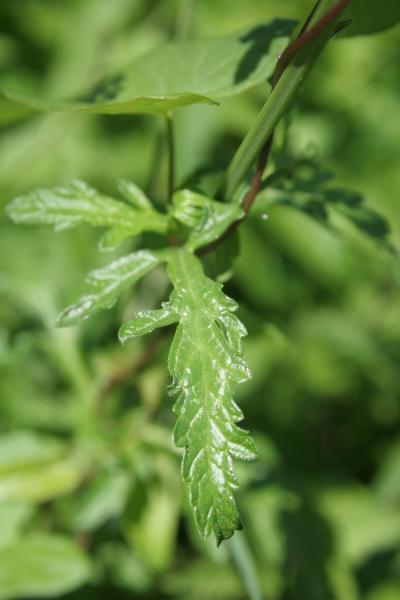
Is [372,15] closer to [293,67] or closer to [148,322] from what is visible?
[293,67]

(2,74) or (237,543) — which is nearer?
(237,543)

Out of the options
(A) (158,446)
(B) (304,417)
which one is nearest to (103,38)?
(B) (304,417)

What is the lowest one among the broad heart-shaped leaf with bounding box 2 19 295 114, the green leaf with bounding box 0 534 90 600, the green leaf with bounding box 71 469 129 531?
the green leaf with bounding box 0 534 90 600

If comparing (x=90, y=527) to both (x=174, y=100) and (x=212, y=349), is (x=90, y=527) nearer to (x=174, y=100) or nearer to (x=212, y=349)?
(x=212, y=349)

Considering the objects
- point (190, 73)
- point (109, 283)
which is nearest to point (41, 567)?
point (109, 283)

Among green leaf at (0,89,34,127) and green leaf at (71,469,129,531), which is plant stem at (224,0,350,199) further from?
green leaf at (71,469,129,531)

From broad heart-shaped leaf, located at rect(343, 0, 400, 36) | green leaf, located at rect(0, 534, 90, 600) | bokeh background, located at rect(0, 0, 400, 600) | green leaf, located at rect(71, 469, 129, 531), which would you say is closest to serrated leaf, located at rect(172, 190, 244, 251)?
bokeh background, located at rect(0, 0, 400, 600)

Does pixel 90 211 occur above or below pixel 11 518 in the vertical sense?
above
